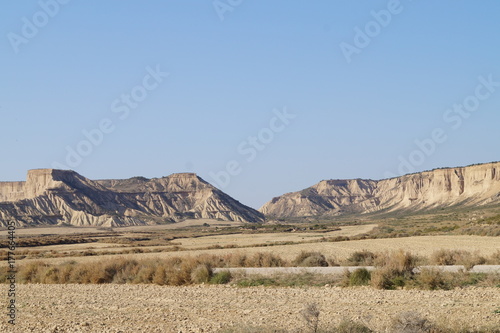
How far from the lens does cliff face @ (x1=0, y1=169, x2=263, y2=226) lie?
466 ft

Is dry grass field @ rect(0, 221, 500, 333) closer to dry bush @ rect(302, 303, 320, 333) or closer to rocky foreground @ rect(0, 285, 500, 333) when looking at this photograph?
rocky foreground @ rect(0, 285, 500, 333)

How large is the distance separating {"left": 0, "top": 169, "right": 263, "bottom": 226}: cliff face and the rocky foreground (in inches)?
4578

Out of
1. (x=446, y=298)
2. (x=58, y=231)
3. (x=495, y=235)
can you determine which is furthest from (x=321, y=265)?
(x=58, y=231)

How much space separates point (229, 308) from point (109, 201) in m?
150

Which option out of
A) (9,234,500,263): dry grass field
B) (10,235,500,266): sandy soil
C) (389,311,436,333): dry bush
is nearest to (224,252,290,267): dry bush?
(9,234,500,263): dry grass field

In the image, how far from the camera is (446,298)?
54.9 ft

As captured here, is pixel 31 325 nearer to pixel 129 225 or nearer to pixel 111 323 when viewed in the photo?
pixel 111 323

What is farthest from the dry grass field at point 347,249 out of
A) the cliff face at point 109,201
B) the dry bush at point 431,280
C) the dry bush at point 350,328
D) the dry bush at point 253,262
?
the cliff face at point 109,201

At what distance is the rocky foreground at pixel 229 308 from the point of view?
13938 millimetres

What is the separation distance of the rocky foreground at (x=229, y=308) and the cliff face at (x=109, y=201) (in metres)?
116

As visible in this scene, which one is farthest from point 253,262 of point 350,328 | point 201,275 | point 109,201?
point 109,201

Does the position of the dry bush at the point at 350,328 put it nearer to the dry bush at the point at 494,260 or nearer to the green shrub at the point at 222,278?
the green shrub at the point at 222,278

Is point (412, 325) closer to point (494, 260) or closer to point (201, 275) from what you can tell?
point (201, 275)

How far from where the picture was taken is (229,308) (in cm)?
1661
